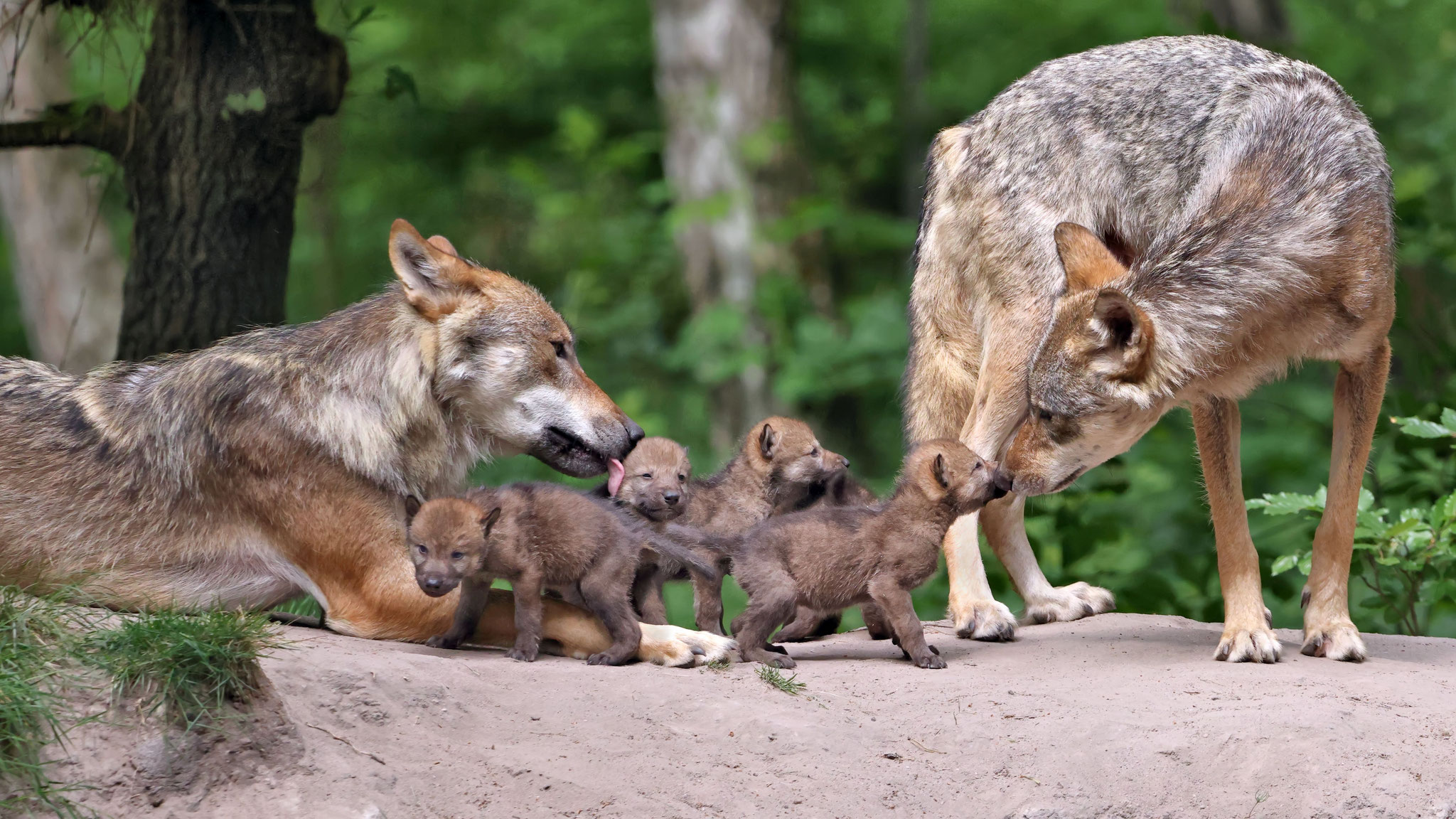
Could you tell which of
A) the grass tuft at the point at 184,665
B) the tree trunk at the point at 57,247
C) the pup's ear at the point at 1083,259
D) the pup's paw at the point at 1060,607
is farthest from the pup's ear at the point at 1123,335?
the tree trunk at the point at 57,247

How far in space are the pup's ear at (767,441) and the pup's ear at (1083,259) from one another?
142 cm

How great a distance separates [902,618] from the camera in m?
5.00

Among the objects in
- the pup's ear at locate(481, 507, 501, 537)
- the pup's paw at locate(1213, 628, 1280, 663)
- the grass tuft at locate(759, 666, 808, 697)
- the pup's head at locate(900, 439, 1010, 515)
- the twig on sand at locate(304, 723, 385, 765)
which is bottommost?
the twig on sand at locate(304, 723, 385, 765)

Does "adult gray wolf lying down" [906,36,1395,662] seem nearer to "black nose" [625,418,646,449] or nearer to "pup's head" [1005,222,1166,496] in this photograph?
"pup's head" [1005,222,1166,496]

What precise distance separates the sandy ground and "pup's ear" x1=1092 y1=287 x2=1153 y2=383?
3.97ft

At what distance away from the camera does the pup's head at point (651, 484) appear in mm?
5551

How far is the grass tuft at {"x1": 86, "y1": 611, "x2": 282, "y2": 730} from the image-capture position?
3445 millimetres

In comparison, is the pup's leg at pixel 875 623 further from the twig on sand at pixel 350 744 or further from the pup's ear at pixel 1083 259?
the twig on sand at pixel 350 744

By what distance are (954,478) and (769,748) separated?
161 centimetres

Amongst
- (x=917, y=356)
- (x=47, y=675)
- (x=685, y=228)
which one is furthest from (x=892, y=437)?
(x=47, y=675)

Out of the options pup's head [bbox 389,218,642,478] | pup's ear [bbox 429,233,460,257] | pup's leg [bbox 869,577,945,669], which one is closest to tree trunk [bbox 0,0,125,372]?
pup's ear [bbox 429,233,460,257]

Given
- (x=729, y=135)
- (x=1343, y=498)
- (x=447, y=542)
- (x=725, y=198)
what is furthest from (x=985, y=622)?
(x=729, y=135)

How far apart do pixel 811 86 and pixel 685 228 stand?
438 centimetres

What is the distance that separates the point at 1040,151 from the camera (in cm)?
600
